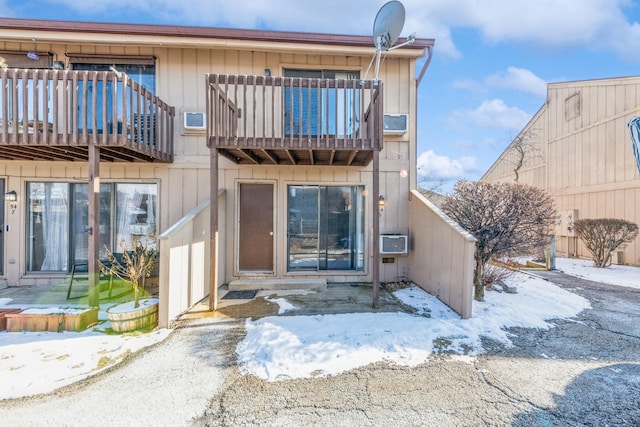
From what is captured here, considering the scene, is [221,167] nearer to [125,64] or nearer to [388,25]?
[125,64]

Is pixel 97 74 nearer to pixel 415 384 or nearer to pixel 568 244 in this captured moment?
pixel 415 384

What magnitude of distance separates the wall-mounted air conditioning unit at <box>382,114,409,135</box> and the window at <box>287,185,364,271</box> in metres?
1.40

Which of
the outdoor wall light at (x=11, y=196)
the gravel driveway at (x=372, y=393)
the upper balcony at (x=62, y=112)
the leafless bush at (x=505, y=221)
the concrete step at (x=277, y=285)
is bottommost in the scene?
the gravel driveway at (x=372, y=393)

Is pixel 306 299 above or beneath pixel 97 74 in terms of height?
beneath

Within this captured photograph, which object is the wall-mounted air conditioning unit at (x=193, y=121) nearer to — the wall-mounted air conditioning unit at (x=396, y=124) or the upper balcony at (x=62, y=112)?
the upper balcony at (x=62, y=112)

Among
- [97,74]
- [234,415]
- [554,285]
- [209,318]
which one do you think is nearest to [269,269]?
[209,318]

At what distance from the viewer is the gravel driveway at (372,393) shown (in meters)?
2.30

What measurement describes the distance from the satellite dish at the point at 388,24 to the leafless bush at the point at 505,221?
3.22 m

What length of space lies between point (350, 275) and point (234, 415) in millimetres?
4206

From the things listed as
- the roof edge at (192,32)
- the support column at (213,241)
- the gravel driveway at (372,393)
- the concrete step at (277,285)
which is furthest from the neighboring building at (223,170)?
the gravel driveway at (372,393)

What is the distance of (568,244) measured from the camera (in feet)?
36.2

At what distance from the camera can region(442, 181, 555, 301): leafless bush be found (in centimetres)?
481

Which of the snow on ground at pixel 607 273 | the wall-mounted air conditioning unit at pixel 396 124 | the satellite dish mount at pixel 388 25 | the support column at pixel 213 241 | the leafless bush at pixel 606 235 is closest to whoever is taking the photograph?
the support column at pixel 213 241

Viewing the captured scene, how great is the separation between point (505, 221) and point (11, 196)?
924 cm
